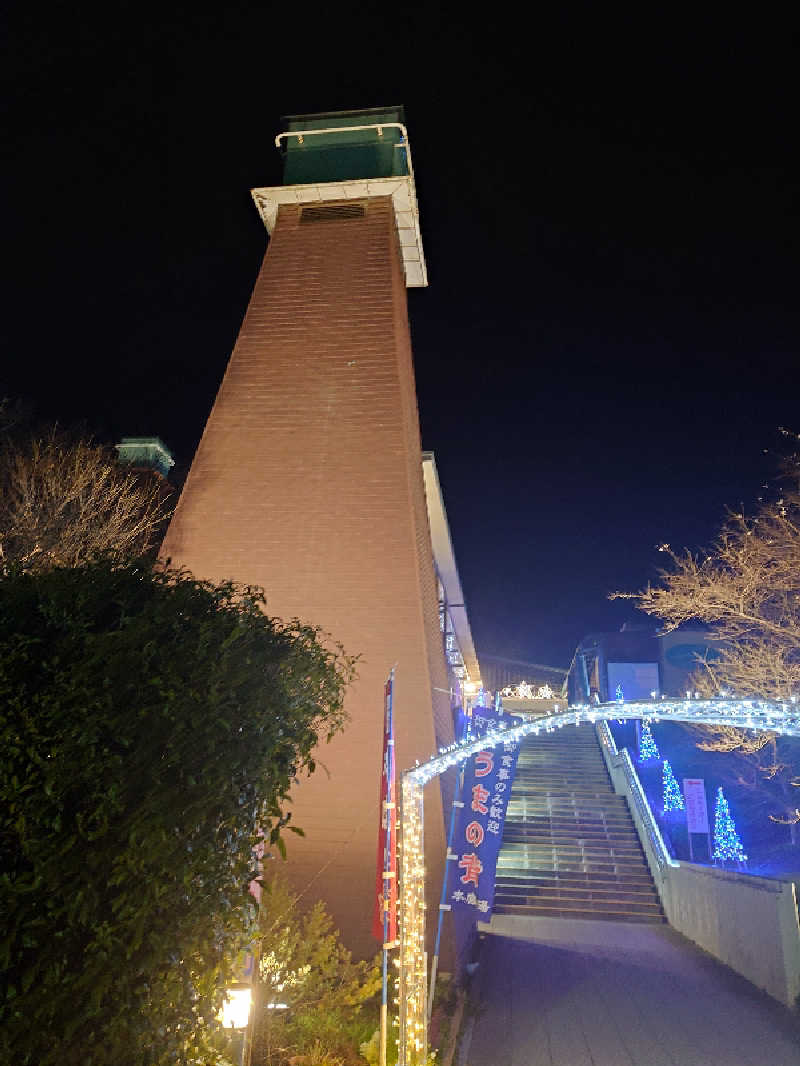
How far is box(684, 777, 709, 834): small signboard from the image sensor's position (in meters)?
11.9

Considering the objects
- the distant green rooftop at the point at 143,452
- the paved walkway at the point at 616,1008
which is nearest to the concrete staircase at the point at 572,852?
the paved walkway at the point at 616,1008

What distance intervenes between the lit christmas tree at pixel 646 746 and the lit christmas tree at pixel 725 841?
437 cm

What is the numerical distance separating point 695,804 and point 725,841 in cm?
73

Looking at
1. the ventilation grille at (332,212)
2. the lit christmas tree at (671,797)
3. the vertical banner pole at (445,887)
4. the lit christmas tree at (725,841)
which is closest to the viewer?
the vertical banner pole at (445,887)

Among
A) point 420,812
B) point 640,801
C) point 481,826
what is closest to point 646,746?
point 640,801

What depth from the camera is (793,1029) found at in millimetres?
6484

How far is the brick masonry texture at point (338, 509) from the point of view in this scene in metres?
7.09

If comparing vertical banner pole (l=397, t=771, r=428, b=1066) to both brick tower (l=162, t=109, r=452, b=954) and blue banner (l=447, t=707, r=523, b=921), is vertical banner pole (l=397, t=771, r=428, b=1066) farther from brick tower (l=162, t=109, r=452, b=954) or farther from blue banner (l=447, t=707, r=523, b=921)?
blue banner (l=447, t=707, r=523, b=921)

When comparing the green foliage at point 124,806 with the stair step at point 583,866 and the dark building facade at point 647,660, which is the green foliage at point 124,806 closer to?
the stair step at point 583,866

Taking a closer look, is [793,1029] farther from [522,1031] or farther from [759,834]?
[759,834]

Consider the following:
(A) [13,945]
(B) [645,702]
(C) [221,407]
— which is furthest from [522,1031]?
(C) [221,407]

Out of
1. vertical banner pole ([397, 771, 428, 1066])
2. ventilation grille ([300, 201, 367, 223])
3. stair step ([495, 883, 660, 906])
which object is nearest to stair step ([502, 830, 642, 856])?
stair step ([495, 883, 660, 906])

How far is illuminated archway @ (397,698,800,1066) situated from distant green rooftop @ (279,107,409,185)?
8586 millimetres

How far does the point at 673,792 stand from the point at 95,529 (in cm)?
1222
